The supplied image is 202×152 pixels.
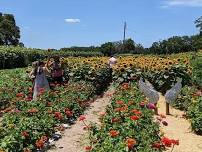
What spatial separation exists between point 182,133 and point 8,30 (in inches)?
3460

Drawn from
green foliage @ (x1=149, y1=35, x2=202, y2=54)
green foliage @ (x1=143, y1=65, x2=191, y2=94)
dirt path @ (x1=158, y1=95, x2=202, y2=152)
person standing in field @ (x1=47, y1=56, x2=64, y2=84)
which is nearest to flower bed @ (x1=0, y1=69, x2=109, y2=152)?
person standing in field @ (x1=47, y1=56, x2=64, y2=84)

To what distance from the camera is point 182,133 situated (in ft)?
→ 37.4

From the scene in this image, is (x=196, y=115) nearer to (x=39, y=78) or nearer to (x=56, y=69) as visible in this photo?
(x=39, y=78)

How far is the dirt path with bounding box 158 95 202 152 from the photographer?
9906 millimetres

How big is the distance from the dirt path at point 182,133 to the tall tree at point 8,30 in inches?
3218

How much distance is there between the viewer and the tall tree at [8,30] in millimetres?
94850

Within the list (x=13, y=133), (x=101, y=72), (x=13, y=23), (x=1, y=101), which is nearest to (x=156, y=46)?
(x=13, y=23)

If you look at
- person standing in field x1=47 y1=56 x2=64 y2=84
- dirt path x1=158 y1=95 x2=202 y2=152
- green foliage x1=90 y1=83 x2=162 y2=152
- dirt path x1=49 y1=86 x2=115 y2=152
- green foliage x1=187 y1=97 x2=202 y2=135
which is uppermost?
person standing in field x1=47 y1=56 x2=64 y2=84

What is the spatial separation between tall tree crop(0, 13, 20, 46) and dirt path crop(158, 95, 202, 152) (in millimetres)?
81736

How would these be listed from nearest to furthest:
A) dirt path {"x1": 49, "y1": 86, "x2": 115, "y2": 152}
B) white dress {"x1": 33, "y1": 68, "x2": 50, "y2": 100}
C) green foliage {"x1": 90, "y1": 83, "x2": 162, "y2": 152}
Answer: green foliage {"x1": 90, "y1": 83, "x2": 162, "y2": 152} → dirt path {"x1": 49, "y1": 86, "x2": 115, "y2": 152} → white dress {"x1": 33, "y1": 68, "x2": 50, "y2": 100}

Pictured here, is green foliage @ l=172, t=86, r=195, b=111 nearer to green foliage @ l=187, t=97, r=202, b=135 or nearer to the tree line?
green foliage @ l=187, t=97, r=202, b=135

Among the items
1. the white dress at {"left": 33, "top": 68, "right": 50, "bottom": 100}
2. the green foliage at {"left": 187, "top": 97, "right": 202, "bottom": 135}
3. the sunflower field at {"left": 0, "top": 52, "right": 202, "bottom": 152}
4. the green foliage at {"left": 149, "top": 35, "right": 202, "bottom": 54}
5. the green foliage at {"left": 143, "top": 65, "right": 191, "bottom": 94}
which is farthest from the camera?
the green foliage at {"left": 149, "top": 35, "right": 202, "bottom": 54}

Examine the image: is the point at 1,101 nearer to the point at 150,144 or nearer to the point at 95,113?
the point at 95,113

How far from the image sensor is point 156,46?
304 ft
